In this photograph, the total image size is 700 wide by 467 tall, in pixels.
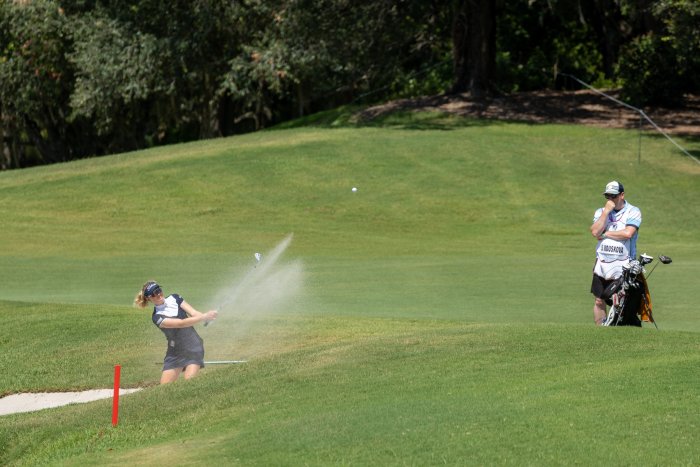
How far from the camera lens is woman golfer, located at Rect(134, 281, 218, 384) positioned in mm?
14633

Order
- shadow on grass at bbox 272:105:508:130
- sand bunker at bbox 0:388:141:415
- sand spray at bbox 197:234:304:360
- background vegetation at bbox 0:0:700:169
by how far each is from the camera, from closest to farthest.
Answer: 1. sand bunker at bbox 0:388:141:415
2. sand spray at bbox 197:234:304:360
3. background vegetation at bbox 0:0:700:169
4. shadow on grass at bbox 272:105:508:130

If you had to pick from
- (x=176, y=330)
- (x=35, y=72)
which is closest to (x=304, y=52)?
(x=35, y=72)

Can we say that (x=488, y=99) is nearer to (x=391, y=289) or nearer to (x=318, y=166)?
(x=318, y=166)

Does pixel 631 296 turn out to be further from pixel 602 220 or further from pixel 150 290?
pixel 150 290

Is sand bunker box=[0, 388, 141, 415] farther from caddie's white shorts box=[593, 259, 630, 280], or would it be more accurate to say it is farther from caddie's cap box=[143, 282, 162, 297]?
caddie's white shorts box=[593, 259, 630, 280]

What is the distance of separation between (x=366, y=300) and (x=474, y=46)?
26675 millimetres

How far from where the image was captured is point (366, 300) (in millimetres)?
21562

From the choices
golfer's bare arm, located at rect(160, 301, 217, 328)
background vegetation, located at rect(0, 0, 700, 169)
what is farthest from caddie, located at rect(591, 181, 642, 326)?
background vegetation, located at rect(0, 0, 700, 169)

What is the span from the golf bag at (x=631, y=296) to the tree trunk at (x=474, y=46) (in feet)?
105

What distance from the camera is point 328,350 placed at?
14898mm

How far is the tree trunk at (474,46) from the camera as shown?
46188 mm

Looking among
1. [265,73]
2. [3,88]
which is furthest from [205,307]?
[3,88]

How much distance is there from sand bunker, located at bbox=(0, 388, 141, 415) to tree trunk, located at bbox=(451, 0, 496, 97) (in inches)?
1272

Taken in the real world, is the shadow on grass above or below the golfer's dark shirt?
below
